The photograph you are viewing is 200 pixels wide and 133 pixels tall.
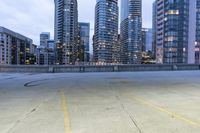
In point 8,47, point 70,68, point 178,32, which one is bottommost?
point 70,68

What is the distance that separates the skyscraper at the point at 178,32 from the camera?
411 feet

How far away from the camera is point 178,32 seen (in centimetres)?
12594

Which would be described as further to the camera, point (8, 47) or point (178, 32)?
point (8, 47)

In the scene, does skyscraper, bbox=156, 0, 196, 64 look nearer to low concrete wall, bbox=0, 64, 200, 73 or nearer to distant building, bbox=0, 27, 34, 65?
low concrete wall, bbox=0, 64, 200, 73

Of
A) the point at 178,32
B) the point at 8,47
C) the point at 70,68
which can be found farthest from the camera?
the point at 8,47

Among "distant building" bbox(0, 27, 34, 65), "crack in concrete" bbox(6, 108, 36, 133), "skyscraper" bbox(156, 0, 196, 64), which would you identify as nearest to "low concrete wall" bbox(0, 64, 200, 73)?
"crack in concrete" bbox(6, 108, 36, 133)

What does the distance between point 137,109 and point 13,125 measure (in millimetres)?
4783

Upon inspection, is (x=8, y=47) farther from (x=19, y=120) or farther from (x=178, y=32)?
(x=19, y=120)

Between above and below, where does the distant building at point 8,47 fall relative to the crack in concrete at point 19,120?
above

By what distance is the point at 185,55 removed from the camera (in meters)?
127

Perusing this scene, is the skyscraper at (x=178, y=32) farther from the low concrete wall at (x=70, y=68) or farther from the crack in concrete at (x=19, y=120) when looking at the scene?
the crack in concrete at (x=19, y=120)

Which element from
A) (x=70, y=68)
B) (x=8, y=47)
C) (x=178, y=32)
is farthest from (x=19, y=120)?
(x=8, y=47)

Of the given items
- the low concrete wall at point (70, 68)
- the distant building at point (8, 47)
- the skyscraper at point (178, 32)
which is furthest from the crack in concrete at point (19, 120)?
the distant building at point (8, 47)

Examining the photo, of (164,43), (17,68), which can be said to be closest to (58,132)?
(17,68)
